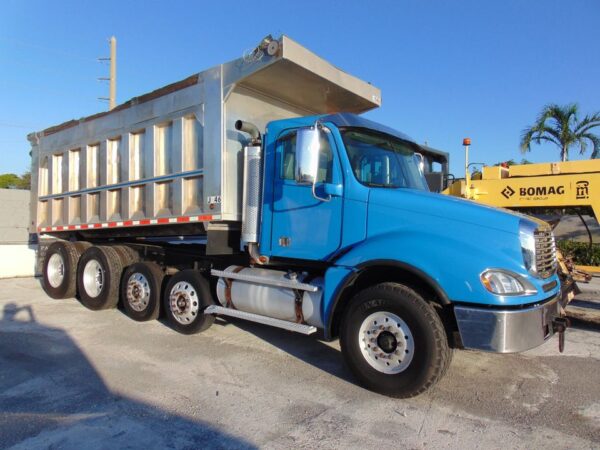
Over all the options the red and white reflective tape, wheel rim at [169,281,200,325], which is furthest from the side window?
wheel rim at [169,281,200,325]

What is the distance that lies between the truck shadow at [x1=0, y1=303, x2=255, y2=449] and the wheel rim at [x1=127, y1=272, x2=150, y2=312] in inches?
66.9

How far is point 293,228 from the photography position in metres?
5.19

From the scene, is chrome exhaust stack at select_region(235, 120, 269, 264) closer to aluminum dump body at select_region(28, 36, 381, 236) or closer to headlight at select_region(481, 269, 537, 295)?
aluminum dump body at select_region(28, 36, 381, 236)

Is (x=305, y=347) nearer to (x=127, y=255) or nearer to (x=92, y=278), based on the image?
(x=127, y=255)

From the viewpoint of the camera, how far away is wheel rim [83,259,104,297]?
26.6 ft

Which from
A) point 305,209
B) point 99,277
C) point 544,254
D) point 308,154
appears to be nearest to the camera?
point 544,254

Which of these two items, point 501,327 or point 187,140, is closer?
point 501,327

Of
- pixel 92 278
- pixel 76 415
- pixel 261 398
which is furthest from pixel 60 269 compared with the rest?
pixel 261 398

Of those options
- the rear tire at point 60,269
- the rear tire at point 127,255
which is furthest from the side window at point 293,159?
the rear tire at point 60,269

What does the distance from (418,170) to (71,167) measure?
6.35m

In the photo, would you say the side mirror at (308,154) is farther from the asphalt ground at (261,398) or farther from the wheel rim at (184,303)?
the wheel rim at (184,303)

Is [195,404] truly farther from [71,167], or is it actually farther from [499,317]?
[71,167]

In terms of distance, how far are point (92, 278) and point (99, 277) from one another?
0.22 meters

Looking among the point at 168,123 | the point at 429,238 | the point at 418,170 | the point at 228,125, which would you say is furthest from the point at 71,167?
the point at 429,238
